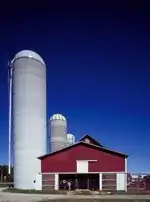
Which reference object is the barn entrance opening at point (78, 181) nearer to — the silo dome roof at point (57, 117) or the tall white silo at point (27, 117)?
the tall white silo at point (27, 117)

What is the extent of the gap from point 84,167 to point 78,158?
4.01ft

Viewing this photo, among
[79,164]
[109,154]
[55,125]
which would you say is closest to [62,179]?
[79,164]

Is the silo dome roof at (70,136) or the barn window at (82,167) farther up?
the silo dome roof at (70,136)

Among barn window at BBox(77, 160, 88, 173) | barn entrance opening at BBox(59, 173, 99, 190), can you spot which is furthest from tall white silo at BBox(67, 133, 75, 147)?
barn window at BBox(77, 160, 88, 173)

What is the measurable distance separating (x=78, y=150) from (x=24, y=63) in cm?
1266

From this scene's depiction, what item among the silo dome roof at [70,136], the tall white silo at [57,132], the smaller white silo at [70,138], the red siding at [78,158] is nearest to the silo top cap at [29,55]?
the red siding at [78,158]

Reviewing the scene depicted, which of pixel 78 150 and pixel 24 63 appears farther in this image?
pixel 24 63

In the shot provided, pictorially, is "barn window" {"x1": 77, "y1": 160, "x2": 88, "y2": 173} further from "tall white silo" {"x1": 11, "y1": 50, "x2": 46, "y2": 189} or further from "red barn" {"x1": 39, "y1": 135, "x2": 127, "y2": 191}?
"tall white silo" {"x1": 11, "y1": 50, "x2": 46, "y2": 189}

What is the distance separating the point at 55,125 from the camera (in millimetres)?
63500

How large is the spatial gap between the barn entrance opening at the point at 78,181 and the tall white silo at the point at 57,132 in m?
14.7

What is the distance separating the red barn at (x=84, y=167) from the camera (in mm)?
45781

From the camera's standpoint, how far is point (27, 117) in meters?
50.3

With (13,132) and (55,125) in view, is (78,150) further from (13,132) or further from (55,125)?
(55,125)

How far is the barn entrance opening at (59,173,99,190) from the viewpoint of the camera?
4755 centimetres
